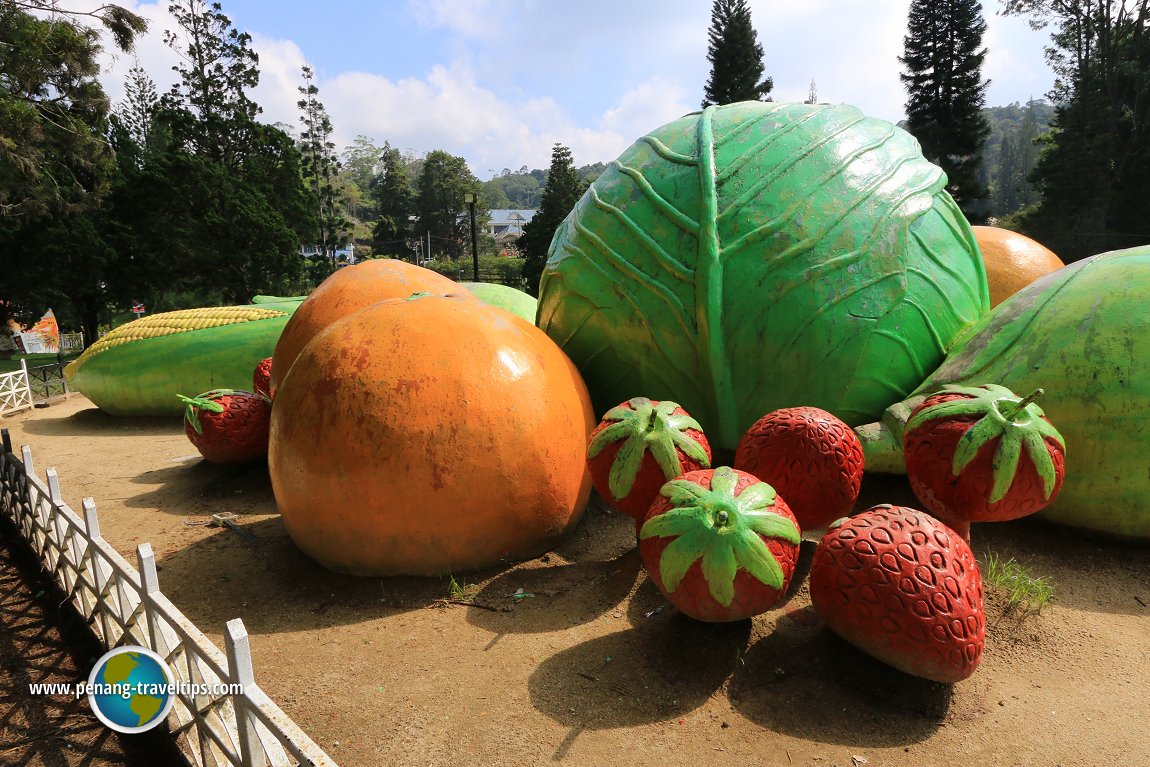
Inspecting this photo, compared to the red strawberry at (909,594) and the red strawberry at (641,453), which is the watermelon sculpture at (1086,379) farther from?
the red strawberry at (909,594)

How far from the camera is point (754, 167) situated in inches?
174

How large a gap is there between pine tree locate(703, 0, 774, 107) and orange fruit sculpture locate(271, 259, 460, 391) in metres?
28.1

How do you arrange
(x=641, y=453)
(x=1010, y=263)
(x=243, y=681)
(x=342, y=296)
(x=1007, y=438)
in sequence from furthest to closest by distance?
1. (x=1010, y=263)
2. (x=342, y=296)
3. (x=641, y=453)
4. (x=1007, y=438)
5. (x=243, y=681)

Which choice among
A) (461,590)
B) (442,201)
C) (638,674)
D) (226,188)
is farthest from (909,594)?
(442,201)

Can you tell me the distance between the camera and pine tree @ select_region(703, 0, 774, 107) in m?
30.8

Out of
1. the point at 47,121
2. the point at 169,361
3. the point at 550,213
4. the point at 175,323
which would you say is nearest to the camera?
the point at 169,361

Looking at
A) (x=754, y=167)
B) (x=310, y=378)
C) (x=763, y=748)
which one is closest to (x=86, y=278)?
(x=310, y=378)

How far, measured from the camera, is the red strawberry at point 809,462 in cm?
336

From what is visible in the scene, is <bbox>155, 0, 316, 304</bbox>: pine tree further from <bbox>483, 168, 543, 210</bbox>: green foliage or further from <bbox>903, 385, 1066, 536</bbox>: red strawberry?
<bbox>483, 168, 543, 210</bbox>: green foliage

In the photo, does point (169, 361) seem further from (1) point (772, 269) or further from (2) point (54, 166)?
(2) point (54, 166)

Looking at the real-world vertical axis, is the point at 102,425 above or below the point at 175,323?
below

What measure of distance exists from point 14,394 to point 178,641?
1196 centimetres

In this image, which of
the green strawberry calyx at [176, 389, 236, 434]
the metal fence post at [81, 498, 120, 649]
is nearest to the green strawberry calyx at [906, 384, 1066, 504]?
the metal fence post at [81, 498, 120, 649]

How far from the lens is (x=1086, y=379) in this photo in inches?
157
